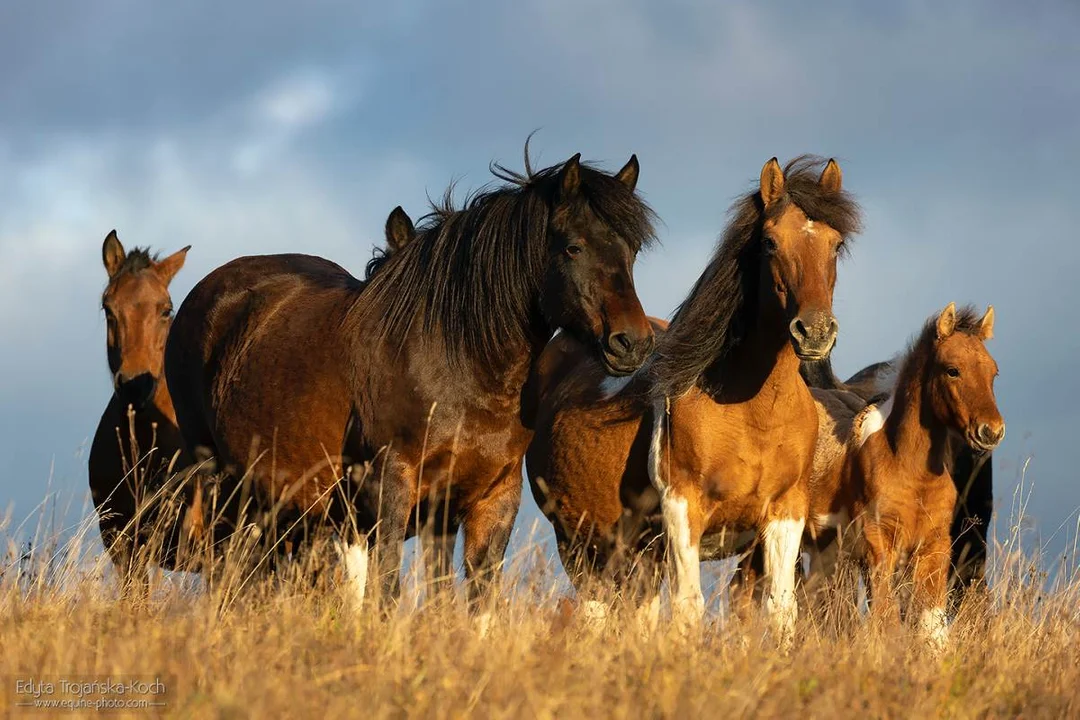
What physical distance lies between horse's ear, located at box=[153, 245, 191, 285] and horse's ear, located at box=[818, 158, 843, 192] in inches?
200

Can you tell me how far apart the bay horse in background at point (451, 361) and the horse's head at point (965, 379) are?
3295 millimetres

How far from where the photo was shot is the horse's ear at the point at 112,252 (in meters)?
10.4

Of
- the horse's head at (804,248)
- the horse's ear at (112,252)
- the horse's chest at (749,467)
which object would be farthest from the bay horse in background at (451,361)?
the horse's ear at (112,252)

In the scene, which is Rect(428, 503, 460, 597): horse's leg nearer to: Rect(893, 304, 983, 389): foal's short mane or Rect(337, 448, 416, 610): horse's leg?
Rect(337, 448, 416, 610): horse's leg

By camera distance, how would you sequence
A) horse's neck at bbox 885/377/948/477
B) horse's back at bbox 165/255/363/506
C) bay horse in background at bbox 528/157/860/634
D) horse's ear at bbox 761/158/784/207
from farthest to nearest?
horse's neck at bbox 885/377/948/477
horse's ear at bbox 761/158/784/207
bay horse in background at bbox 528/157/860/634
horse's back at bbox 165/255/363/506

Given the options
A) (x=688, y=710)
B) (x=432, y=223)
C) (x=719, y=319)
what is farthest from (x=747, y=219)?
(x=688, y=710)

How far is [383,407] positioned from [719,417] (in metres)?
1.87

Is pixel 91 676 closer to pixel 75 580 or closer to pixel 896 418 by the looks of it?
pixel 75 580

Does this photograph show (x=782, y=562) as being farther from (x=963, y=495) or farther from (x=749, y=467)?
(x=963, y=495)

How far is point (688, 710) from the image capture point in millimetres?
4184

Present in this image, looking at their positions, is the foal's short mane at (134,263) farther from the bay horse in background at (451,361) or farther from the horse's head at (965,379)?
the horse's head at (965,379)

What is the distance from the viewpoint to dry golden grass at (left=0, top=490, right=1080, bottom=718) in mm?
4070

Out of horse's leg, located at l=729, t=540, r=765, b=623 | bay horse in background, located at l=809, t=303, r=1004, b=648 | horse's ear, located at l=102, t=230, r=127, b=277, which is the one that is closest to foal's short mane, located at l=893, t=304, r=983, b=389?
bay horse in background, located at l=809, t=303, r=1004, b=648

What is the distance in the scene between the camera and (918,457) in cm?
898
